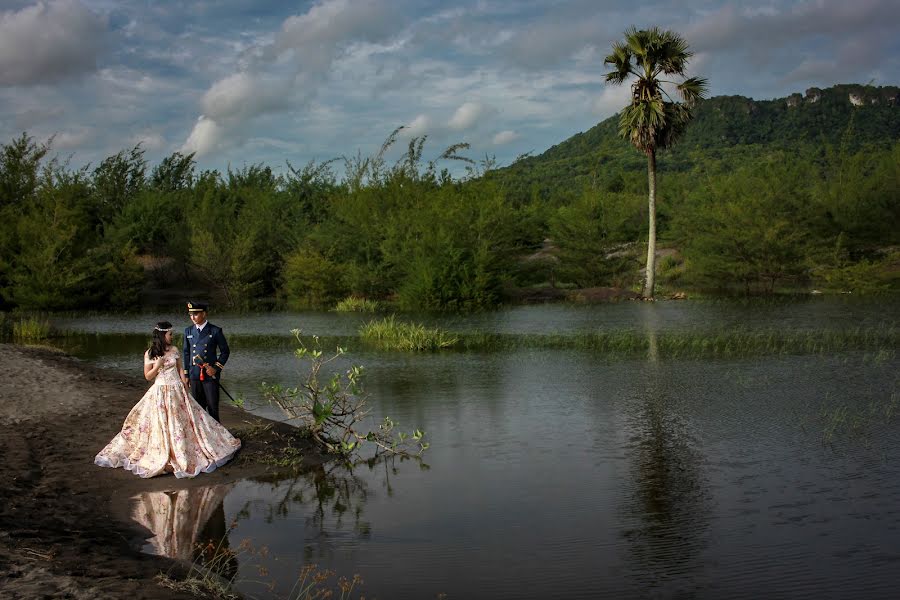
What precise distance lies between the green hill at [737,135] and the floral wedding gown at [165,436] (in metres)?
74.5

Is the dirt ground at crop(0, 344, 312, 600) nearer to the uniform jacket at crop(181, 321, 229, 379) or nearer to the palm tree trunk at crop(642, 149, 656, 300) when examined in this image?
the uniform jacket at crop(181, 321, 229, 379)

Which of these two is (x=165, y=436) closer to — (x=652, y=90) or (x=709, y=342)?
(x=709, y=342)

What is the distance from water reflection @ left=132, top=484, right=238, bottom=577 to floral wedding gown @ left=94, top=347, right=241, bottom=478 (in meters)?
0.49

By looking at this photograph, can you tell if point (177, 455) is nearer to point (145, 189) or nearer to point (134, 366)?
point (134, 366)

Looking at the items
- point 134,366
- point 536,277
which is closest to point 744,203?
point 536,277

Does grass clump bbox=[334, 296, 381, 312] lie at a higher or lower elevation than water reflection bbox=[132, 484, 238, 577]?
higher

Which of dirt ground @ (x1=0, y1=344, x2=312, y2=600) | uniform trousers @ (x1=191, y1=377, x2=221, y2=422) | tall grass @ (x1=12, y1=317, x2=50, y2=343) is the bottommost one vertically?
dirt ground @ (x1=0, y1=344, x2=312, y2=600)

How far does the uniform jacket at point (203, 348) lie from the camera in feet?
36.7

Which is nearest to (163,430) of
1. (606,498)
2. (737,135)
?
(606,498)

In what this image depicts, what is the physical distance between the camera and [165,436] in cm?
1017

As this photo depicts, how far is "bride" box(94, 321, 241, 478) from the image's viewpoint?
33.1ft

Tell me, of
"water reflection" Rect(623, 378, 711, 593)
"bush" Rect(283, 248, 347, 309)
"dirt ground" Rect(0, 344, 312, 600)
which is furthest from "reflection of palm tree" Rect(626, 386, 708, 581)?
"bush" Rect(283, 248, 347, 309)

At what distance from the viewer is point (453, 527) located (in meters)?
8.76

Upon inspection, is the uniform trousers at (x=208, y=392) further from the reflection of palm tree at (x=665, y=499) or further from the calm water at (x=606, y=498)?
the reflection of palm tree at (x=665, y=499)
